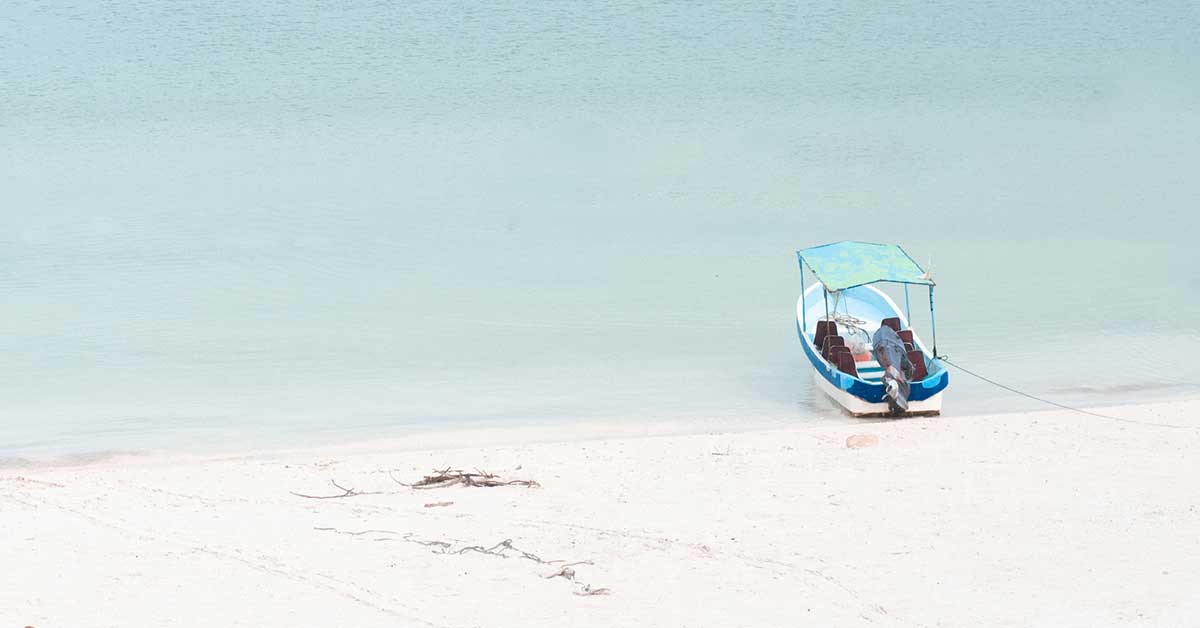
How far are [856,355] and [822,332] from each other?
464 millimetres

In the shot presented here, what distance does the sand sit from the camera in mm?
7527

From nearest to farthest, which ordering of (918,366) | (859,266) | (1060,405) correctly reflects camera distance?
1. (918,366)
2. (1060,405)
3. (859,266)

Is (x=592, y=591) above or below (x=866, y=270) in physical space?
below

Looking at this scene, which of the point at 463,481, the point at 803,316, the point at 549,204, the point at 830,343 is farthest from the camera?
the point at 549,204

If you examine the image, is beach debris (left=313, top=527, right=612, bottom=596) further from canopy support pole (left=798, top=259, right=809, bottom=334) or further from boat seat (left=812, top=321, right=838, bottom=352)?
canopy support pole (left=798, top=259, right=809, bottom=334)

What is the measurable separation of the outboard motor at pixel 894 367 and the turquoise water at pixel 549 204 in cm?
83

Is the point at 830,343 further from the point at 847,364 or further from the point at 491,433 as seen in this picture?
the point at 491,433

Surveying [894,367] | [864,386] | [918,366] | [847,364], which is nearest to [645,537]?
[864,386]

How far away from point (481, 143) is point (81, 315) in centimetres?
964

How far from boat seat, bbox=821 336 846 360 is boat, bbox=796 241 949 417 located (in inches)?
0.4

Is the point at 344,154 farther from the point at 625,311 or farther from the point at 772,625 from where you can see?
the point at 772,625

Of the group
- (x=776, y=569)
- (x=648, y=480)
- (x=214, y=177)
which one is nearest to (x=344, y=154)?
(x=214, y=177)

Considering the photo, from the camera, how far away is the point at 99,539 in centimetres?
855

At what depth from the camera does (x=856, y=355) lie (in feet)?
45.7
